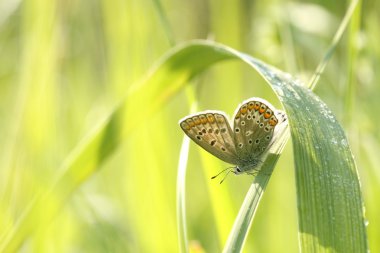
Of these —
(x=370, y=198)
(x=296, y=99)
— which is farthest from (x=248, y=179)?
(x=296, y=99)

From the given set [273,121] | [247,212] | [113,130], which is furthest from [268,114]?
[113,130]

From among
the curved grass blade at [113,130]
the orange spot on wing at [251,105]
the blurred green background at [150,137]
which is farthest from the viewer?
the blurred green background at [150,137]

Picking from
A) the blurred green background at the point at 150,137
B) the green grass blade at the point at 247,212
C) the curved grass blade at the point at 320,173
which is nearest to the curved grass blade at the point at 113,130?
the blurred green background at the point at 150,137

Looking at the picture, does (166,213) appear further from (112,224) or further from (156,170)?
(112,224)

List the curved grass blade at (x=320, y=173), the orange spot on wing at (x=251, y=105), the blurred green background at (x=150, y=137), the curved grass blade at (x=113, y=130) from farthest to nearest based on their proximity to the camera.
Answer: the blurred green background at (x=150, y=137) < the curved grass blade at (x=113, y=130) < the orange spot on wing at (x=251, y=105) < the curved grass blade at (x=320, y=173)

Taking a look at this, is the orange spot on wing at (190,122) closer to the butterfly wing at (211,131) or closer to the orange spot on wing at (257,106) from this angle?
the butterfly wing at (211,131)

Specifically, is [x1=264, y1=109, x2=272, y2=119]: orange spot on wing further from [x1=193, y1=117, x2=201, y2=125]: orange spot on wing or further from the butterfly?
[x1=193, y1=117, x2=201, y2=125]: orange spot on wing

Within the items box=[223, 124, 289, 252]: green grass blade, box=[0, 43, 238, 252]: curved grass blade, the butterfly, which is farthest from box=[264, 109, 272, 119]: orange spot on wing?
box=[0, 43, 238, 252]: curved grass blade

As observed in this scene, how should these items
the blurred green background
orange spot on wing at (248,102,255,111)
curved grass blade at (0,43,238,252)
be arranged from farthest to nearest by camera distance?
the blurred green background
curved grass blade at (0,43,238,252)
orange spot on wing at (248,102,255,111)
